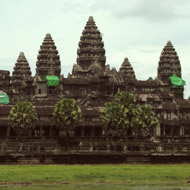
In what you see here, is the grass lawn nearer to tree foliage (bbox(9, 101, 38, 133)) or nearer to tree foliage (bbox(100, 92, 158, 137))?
tree foliage (bbox(100, 92, 158, 137))

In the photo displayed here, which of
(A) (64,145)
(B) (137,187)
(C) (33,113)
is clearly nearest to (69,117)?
(C) (33,113)

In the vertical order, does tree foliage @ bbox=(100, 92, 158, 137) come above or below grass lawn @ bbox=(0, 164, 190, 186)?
above

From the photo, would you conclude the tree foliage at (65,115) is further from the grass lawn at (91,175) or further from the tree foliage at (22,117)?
the grass lawn at (91,175)

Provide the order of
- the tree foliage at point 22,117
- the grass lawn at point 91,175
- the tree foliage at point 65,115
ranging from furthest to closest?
1. the tree foliage at point 22,117
2. the tree foliage at point 65,115
3. the grass lawn at point 91,175

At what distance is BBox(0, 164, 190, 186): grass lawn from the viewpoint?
316 ft

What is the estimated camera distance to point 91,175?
100062mm

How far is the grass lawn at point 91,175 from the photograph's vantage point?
9638 cm

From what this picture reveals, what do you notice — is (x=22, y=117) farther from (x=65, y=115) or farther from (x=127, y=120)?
(x=127, y=120)

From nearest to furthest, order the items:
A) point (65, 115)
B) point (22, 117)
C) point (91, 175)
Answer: point (91, 175), point (65, 115), point (22, 117)

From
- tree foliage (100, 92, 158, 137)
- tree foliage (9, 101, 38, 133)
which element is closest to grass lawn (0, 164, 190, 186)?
tree foliage (100, 92, 158, 137)

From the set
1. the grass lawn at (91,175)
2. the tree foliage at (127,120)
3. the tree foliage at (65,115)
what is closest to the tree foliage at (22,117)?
the tree foliage at (65,115)

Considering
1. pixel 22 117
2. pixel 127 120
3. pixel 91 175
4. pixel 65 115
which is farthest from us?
pixel 22 117


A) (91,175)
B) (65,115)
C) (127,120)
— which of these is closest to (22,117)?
(65,115)

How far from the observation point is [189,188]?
90.8m
